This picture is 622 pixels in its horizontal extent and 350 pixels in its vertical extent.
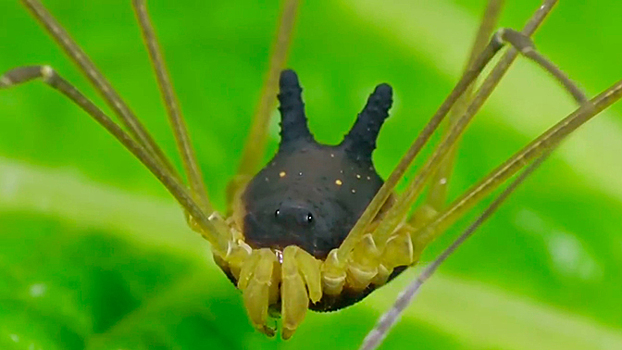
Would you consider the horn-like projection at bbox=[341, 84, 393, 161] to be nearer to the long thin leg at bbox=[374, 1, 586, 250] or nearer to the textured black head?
the textured black head

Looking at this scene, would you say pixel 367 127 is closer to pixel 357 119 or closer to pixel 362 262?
pixel 357 119

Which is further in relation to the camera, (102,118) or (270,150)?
(270,150)

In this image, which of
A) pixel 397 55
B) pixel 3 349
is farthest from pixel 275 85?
pixel 3 349

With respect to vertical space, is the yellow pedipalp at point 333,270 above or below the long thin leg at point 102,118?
below

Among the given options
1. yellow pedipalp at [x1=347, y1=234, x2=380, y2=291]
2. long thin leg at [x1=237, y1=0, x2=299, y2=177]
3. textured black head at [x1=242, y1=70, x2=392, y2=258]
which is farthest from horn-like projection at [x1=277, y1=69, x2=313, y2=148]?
yellow pedipalp at [x1=347, y1=234, x2=380, y2=291]

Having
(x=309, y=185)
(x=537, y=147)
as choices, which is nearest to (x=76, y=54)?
(x=309, y=185)

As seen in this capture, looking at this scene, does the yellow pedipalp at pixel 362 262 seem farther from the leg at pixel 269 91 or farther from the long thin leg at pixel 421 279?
the leg at pixel 269 91

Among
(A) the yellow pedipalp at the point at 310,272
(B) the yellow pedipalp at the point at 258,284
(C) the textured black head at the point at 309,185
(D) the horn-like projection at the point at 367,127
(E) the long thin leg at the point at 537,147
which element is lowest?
(B) the yellow pedipalp at the point at 258,284

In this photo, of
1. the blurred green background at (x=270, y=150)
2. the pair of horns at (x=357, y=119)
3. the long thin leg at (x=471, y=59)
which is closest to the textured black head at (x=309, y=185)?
the pair of horns at (x=357, y=119)
